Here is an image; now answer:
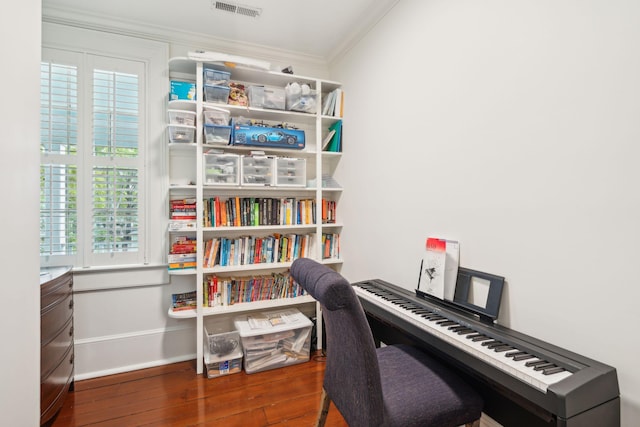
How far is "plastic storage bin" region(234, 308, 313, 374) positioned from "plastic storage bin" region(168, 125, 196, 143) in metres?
1.48

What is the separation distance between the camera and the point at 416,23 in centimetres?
183

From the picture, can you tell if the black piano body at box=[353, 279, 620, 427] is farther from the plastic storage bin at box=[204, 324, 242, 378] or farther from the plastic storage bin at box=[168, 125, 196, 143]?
the plastic storage bin at box=[168, 125, 196, 143]

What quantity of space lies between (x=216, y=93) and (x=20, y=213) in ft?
5.12

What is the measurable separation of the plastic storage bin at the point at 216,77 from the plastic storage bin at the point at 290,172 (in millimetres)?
711

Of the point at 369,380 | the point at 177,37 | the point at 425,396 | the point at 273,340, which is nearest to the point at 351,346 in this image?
the point at 369,380

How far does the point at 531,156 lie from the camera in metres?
1.23

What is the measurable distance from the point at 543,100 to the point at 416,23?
999mm

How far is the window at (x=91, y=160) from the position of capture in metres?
2.15

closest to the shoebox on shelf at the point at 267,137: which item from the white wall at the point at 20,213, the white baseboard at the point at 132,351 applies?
the white wall at the point at 20,213

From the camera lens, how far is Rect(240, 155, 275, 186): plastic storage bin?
2355mm

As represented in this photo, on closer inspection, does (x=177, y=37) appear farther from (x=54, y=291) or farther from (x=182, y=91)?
(x=54, y=291)

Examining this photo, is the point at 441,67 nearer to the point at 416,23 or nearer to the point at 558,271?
the point at 416,23

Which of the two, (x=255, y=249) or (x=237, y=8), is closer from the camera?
(x=237, y=8)

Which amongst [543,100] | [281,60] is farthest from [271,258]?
[543,100]
